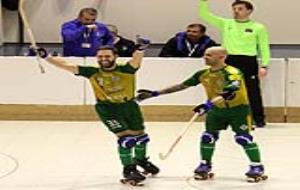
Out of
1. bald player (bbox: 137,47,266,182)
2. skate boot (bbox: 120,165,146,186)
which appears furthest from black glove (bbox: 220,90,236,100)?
skate boot (bbox: 120,165,146,186)

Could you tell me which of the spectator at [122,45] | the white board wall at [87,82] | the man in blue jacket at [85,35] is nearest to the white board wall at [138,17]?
the spectator at [122,45]

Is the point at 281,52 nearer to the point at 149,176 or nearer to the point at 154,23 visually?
the point at 154,23

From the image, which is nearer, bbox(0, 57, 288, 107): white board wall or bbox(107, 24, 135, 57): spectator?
bbox(0, 57, 288, 107): white board wall

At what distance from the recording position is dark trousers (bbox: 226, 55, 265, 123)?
8.75 meters

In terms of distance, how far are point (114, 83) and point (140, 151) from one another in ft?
2.01

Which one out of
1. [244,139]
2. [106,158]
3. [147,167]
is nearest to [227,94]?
[244,139]

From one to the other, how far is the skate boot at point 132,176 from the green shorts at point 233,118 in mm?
692

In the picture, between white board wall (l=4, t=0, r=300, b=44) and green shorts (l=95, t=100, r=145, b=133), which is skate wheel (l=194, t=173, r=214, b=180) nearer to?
green shorts (l=95, t=100, r=145, b=133)

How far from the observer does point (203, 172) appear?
6363 millimetres

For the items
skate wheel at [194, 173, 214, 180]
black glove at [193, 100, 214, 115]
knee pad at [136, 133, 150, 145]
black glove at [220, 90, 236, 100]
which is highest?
black glove at [220, 90, 236, 100]

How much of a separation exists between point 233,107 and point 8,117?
12.6ft

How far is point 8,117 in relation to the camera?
939 cm

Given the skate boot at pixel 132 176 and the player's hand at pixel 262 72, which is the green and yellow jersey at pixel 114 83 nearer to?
the skate boot at pixel 132 176

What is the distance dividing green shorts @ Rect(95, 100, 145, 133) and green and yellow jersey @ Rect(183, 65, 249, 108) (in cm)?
48
